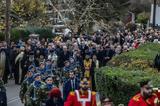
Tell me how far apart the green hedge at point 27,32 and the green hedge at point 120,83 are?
21.4 meters

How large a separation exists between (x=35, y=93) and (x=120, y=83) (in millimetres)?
2318

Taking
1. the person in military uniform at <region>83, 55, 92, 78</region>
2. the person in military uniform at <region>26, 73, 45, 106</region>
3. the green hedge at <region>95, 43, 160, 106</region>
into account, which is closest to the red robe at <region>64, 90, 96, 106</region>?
the green hedge at <region>95, 43, 160, 106</region>

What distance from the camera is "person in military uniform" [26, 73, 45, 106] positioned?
17125 millimetres

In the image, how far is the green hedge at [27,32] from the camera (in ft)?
133

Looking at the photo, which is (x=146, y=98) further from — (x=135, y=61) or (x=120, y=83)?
(x=135, y=61)

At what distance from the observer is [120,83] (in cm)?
1633

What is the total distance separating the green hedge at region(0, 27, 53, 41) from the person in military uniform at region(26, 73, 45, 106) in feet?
69.9

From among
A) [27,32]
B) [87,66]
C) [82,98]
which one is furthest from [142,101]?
[27,32]

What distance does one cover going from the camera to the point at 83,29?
1921 inches

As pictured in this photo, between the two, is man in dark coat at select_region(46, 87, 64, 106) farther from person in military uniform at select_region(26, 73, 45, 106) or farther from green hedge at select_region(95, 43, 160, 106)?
green hedge at select_region(95, 43, 160, 106)

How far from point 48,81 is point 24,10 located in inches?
1034

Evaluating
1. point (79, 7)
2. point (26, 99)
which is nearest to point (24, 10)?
point (79, 7)

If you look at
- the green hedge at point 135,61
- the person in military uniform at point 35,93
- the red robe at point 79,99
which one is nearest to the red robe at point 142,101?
the red robe at point 79,99

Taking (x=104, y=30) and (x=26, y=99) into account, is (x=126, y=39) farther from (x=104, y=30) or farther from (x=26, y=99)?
(x=26, y=99)
